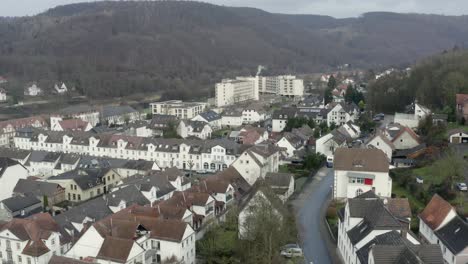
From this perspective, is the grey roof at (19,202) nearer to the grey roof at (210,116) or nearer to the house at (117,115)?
the grey roof at (210,116)

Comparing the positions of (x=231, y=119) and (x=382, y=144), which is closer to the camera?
(x=382, y=144)

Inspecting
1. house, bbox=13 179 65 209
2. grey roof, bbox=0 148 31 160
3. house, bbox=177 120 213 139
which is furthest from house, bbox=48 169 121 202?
house, bbox=177 120 213 139

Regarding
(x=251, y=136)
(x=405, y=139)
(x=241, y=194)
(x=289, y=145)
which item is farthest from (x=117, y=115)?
(x=405, y=139)

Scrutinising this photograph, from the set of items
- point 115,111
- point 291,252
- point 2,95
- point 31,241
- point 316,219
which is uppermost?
point 2,95

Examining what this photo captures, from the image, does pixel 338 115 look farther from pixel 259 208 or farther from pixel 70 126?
pixel 259 208

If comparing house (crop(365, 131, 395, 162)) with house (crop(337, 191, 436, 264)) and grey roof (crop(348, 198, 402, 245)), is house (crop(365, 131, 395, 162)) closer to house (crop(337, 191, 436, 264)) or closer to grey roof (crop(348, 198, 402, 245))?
house (crop(337, 191, 436, 264))

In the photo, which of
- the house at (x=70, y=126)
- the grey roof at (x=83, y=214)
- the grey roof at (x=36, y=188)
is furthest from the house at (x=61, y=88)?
the grey roof at (x=83, y=214)
